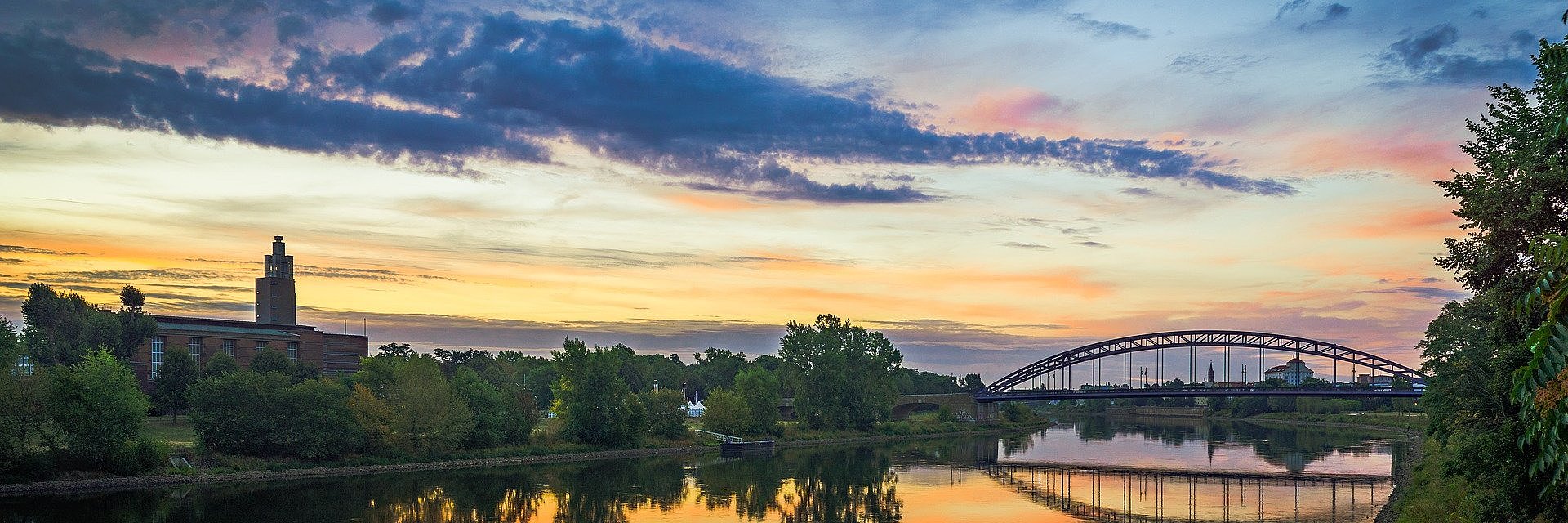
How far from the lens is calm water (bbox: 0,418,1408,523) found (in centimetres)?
4812

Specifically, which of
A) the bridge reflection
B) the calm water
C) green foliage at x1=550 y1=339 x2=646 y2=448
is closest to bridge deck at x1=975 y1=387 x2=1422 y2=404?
the calm water

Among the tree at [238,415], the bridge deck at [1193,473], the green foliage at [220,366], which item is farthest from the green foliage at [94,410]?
the bridge deck at [1193,473]

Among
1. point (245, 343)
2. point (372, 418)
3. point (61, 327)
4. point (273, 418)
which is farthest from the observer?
point (245, 343)

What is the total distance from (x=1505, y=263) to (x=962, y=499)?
32701 millimetres

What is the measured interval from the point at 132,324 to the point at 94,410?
151 ft

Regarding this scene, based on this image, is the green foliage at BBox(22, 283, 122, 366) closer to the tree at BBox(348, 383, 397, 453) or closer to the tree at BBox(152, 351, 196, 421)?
the tree at BBox(152, 351, 196, 421)

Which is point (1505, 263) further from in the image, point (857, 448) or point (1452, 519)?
point (857, 448)

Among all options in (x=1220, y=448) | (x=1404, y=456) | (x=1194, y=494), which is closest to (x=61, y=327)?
(x=1194, y=494)

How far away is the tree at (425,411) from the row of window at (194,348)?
29915 millimetres

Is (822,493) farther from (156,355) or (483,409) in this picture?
(156,355)

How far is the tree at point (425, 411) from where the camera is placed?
227ft

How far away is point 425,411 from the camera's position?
69875 millimetres

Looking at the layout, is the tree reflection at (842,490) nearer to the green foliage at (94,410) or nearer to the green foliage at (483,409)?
the green foliage at (483,409)

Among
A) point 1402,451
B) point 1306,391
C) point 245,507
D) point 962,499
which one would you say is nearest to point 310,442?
point 245,507
